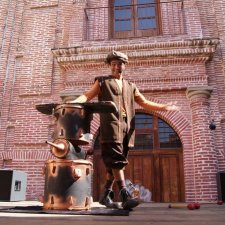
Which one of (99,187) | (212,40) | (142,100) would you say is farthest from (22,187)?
(212,40)

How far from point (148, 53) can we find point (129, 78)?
73cm

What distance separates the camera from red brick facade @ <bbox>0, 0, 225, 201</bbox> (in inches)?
258

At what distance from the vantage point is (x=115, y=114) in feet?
8.99

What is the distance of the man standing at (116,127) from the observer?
8.87ft

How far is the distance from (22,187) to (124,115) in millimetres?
4162

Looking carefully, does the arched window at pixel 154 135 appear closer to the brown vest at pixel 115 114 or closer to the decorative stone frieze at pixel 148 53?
the decorative stone frieze at pixel 148 53

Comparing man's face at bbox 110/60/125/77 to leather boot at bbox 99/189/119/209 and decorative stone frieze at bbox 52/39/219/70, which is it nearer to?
leather boot at bbox 99/189/119/209

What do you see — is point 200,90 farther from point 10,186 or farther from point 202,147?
point 10,186

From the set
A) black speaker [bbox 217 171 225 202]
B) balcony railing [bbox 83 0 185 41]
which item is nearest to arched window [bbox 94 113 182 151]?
black speaker [bbox 217 171 225 202]

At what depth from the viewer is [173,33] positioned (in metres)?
7.64

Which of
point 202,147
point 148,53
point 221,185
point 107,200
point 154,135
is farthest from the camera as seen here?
point 148,53

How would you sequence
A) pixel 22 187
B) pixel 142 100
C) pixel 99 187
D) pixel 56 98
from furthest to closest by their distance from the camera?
1. pixel 56 98
2. pixel 99 187
3. pixel 22 187
4. pixel 142 100

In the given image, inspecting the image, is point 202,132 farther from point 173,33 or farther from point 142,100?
point 142,100

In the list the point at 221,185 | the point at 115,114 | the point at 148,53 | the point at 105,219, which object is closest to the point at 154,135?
the point at 221,185
